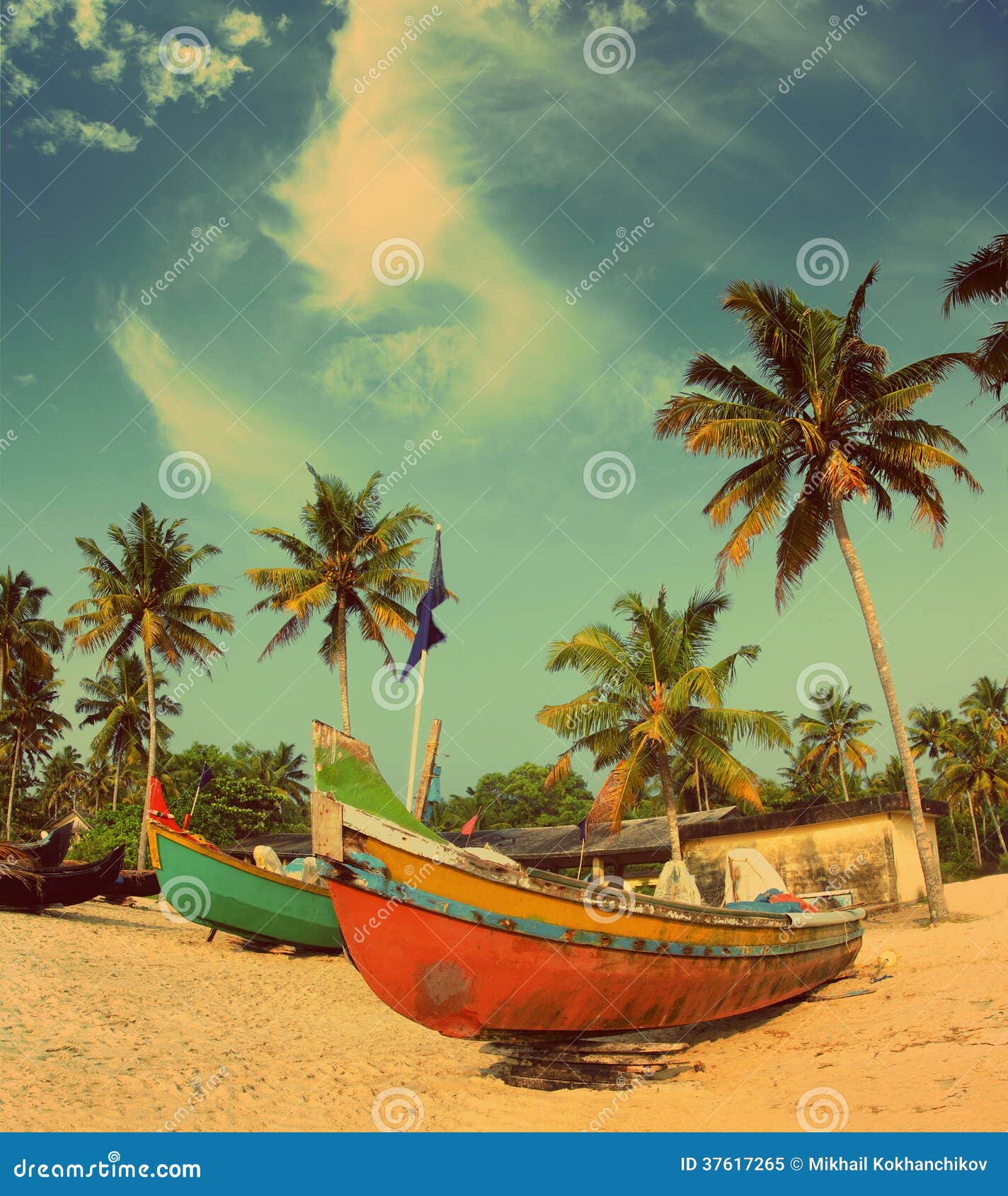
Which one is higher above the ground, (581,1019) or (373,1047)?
(581,1019)

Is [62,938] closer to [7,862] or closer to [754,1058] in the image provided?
[7,862]

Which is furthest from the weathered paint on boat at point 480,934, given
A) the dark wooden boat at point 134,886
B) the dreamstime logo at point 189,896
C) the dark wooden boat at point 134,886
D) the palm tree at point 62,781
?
A: the palm tree at point 62,781

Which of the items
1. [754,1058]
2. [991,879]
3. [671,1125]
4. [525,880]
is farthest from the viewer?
[991,879]

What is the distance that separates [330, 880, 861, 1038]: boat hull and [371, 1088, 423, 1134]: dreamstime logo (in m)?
0.63

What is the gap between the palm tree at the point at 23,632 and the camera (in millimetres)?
30562

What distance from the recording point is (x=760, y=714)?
58.3 ft

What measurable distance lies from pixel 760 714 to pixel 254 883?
11547 millimetres

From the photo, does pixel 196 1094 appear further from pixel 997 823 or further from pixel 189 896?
pixel 997 823

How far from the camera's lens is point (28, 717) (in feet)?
Result: 127

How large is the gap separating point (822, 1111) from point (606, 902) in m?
2.29

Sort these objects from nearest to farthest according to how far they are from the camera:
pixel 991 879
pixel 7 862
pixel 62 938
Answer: pixel 62 938 < pixel 7 862 < pixel 991 879

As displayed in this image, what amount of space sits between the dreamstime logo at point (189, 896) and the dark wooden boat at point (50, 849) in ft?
Answer: 12.4

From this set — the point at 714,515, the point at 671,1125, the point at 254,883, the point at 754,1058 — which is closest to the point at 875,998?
the point at 754,1058

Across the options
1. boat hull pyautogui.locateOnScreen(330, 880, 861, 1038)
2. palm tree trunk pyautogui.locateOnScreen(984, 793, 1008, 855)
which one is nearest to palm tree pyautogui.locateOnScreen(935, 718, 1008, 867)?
palm tree trunk pyautogui.locateOnScreen(984, 793, 1008, 855)
